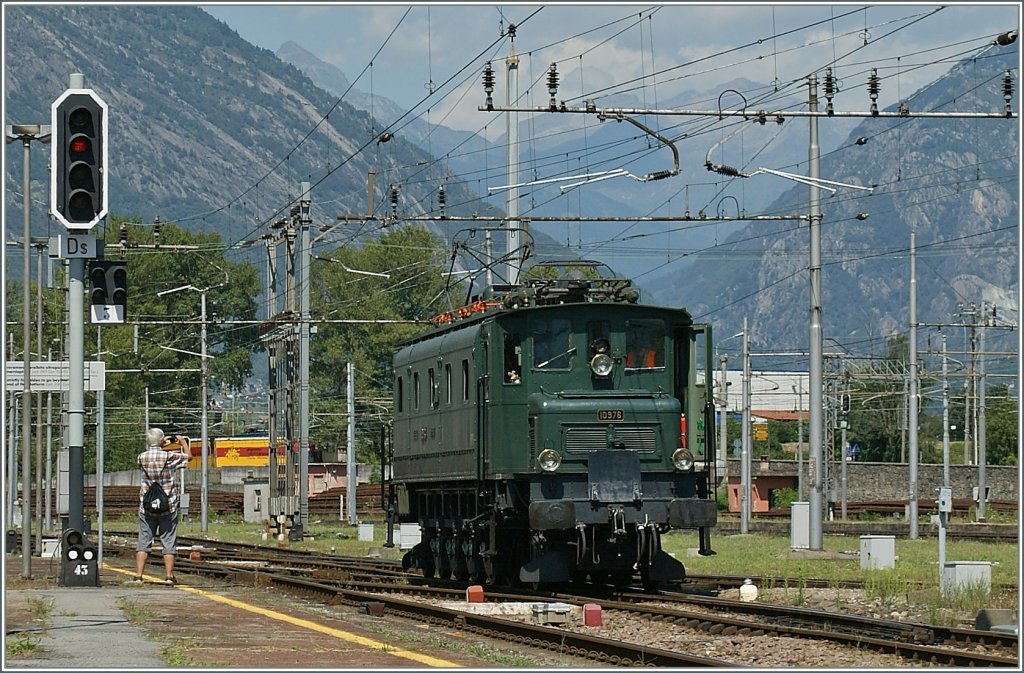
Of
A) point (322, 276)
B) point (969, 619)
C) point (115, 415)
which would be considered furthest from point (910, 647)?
point (322, 276)

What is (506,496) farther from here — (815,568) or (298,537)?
(298,537)

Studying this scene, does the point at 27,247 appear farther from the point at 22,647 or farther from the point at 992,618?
the point at 992,618

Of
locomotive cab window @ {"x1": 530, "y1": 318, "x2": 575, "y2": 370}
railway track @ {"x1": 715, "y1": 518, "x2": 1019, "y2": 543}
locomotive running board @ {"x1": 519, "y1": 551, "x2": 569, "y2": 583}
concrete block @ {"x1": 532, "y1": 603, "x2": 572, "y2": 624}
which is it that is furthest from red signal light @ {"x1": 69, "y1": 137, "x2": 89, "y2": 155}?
railway track @ {"x1": 715, "y1": 518, "x2": 1019, "y2": 543}

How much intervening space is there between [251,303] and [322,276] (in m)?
7.57

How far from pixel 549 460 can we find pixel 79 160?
682cm

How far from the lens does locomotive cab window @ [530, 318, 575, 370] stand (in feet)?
74.8

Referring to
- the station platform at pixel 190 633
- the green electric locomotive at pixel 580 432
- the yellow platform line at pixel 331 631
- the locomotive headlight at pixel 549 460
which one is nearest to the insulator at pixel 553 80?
the green electric locomotive at pixel 580 432

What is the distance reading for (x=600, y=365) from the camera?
895 inches

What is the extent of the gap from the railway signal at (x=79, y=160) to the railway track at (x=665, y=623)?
544 cm

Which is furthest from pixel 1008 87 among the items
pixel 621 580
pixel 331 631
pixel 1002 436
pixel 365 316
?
pixel 365 316

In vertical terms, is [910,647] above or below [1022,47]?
below

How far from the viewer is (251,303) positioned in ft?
415

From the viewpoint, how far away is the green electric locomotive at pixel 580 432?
22.0 metres

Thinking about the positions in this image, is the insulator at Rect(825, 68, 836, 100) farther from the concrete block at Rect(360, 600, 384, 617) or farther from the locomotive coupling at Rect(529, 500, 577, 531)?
the concrete block at Rect(360, 600, 384, 617)
